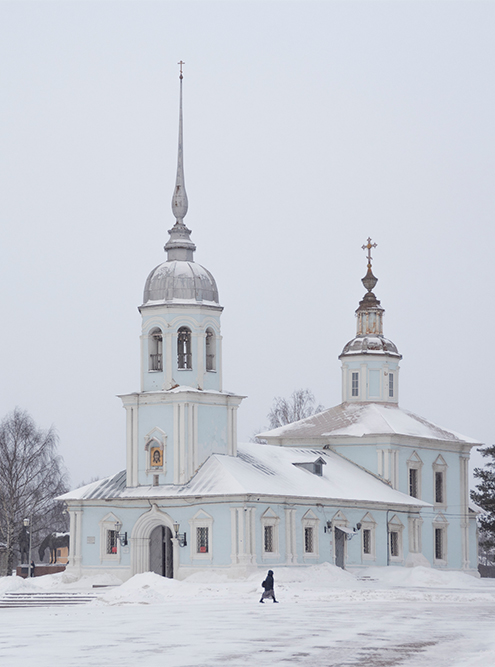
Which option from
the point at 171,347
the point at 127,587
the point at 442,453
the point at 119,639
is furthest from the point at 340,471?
the point at 119,639

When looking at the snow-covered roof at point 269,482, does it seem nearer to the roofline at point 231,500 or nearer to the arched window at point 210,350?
the roofline at point 231,500

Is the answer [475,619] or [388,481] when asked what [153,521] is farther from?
[475,619]

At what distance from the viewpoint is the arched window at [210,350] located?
43625 millimetres

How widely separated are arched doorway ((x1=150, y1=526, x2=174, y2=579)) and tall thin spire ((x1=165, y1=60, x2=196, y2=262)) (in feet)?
31.6

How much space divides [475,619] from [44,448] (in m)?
34.8

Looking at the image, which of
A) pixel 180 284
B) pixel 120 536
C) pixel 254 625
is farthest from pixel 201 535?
pixel 254 625

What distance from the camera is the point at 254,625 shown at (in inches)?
947

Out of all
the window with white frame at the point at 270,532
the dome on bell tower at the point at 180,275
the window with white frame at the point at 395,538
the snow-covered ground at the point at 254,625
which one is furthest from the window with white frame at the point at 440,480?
the dome on bell tower at the point at 180,275

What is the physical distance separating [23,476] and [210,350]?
56.0ft

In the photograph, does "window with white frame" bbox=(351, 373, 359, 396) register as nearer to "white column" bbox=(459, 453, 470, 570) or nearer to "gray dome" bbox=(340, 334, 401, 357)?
"gray dome" bbox=(340, 334, 401, 357)

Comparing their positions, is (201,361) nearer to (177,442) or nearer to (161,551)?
(177,442)

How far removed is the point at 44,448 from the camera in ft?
190

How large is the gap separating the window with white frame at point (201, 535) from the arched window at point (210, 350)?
216 inches

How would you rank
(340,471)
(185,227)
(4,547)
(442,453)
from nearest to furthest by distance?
1. (185,227)
2. (340,471)
3. (442,453)
4. (4,547)
